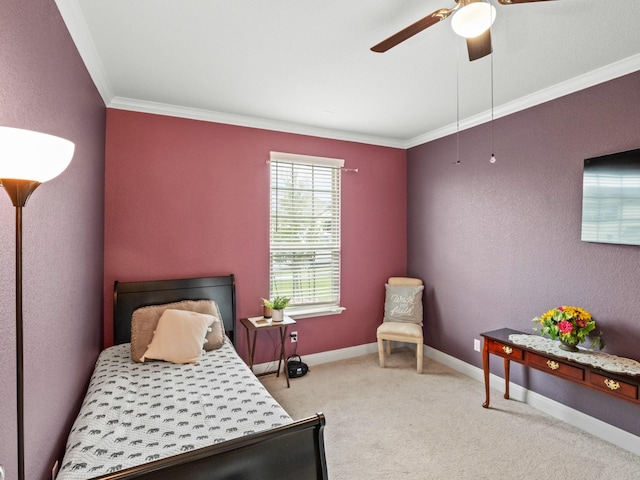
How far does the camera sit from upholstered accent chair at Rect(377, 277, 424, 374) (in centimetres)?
362

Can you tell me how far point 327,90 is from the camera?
9.14ft

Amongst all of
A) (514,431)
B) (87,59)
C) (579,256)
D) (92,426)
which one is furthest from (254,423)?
(579,256)

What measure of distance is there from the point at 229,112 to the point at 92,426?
271cm

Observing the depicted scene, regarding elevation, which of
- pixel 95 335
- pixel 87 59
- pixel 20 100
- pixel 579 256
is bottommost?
pixel 95 335

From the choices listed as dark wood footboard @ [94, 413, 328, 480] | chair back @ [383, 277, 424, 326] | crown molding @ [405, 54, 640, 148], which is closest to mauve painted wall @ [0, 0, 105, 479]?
dark wood footboard @ [94, 413, 328, 480]

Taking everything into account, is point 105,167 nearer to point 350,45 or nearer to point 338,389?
point 350,45

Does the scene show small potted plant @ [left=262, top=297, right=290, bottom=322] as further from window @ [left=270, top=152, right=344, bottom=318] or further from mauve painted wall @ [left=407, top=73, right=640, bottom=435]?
mauve painted wall @ [left=407, top=73, right=640, bottom=435]

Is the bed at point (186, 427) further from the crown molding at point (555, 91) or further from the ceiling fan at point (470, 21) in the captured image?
the crown molding at point (555, 91)

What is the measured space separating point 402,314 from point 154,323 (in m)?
2.60

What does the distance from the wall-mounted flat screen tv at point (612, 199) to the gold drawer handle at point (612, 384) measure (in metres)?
0.92

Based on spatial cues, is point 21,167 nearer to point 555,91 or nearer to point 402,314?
point 555,91

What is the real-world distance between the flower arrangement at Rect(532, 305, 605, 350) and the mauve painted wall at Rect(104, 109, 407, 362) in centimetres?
202

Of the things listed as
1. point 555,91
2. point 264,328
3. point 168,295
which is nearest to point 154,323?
point 168,295

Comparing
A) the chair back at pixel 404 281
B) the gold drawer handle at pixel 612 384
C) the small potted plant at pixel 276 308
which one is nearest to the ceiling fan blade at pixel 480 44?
the gold drawer handle at pixel 612 384
